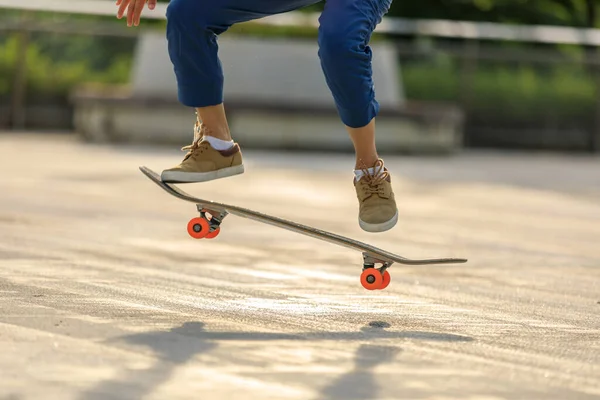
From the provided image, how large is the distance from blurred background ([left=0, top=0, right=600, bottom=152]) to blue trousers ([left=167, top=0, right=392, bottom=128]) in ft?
29.9

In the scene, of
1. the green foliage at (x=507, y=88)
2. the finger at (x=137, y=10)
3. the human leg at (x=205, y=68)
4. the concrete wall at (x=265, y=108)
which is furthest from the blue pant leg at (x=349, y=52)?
the green foliage at (x=507, y=88)

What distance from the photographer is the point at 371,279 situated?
448 centimetres

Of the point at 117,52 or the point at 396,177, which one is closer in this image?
the point at 396,177

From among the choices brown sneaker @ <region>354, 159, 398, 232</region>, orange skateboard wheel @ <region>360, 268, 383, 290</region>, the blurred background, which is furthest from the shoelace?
the blurred background

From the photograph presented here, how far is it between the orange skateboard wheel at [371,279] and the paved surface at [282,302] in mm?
61

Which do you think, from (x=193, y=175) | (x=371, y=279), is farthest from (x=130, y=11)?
(x=371, y=279)

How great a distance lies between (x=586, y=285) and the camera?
5.26m

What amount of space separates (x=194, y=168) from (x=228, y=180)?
522 cm

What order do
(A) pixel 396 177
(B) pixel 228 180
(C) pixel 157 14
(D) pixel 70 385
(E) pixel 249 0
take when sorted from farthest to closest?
(C) pixel 157 14 → (A) pixel 396 177 → (B) pixel 228 180 → (E) pixel 249 0 → (D) pixel 70 385

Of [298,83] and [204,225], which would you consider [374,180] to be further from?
[298,83]

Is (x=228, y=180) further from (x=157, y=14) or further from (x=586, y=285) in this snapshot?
(x=157, y=14)

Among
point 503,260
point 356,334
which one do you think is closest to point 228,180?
point 503,260

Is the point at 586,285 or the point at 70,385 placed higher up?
the point at 586,285

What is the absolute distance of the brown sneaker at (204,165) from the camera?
4707 millimetres
